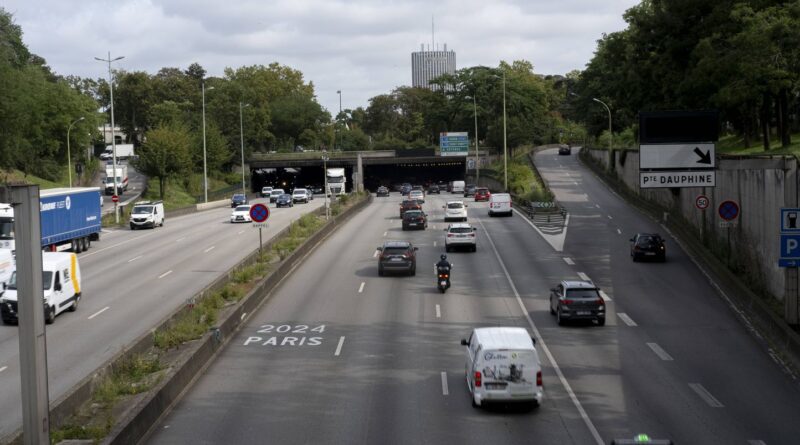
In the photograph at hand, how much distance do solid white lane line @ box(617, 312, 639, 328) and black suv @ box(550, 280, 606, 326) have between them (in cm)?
97

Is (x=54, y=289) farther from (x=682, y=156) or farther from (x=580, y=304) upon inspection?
(x=682, y=156)

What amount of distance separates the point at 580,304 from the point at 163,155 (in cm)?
7172

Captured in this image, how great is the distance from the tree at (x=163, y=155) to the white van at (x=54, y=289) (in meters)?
63.9

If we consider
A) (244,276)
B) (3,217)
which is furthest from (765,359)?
(3,217)

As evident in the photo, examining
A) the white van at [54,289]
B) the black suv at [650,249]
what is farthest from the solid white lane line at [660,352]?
the white van at [54,289]

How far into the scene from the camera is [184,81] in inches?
6339

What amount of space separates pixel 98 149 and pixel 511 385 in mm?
150487

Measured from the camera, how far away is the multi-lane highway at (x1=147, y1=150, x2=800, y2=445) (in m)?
18.1

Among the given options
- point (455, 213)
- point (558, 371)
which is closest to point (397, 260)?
point (558, 371)

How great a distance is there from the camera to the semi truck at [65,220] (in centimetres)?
4119

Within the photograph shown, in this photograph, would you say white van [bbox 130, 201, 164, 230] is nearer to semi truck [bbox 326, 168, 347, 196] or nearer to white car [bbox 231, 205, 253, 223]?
white car [bbox 231, 205, 253, 223]

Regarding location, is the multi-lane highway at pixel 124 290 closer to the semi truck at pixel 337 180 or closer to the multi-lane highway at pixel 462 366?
the multi-lane highway at pixel 462 366

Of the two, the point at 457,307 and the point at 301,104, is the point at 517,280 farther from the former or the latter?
the point at 301,104

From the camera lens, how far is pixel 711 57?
1778 inches
